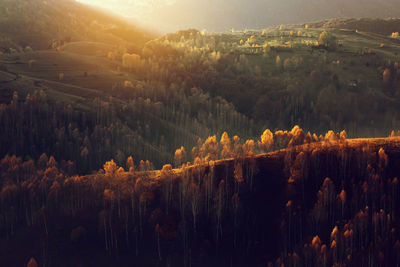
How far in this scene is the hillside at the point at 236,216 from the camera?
372 feet

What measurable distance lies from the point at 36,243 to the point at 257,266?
2733 inches

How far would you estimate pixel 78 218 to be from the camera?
132m

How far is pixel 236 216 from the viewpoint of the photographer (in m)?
123

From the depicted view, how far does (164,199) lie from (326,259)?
5476 centimetres

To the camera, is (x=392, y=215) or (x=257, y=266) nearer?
(x=257, y=266)

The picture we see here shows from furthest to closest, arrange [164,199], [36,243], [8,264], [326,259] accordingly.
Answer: [164,199] < [36,243] < [8,264] < [326,259]

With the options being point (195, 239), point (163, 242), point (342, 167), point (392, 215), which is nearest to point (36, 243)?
point (163, 242)

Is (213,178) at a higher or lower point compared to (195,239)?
higher

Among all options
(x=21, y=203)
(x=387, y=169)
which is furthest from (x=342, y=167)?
(x=21, y=203)

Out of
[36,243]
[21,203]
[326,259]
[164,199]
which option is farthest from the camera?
[21,203]

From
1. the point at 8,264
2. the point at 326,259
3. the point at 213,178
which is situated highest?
the point at 213,178

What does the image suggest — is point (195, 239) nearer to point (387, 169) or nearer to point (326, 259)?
point (326, 259)

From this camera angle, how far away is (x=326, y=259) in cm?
10669

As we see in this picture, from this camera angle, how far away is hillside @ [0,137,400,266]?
114 m
